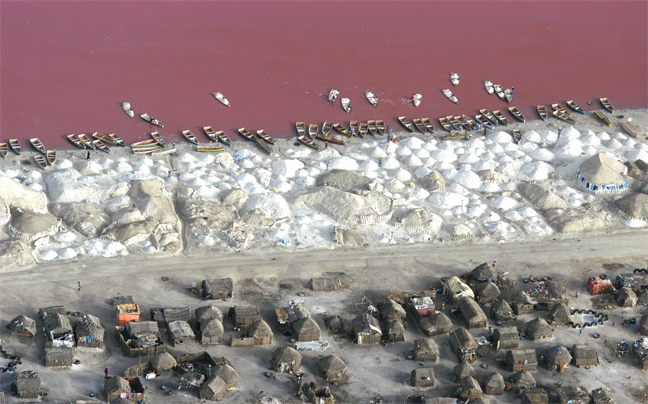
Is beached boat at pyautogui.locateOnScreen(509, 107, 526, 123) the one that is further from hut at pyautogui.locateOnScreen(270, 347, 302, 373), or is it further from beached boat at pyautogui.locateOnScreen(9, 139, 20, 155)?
beached boat at pyautogui.locateOnScreen(9, 139, 20, 155)

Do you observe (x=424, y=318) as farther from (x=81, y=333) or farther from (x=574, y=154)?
(x=574, y=154)

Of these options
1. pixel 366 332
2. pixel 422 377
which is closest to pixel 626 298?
pixel 422 377

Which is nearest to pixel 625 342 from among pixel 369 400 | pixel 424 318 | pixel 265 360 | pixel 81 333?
pixel 424 318

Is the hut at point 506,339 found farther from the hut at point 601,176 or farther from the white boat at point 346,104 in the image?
the white boat at point 346,104

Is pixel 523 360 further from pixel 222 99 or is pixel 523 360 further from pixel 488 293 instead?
pixel 222 99

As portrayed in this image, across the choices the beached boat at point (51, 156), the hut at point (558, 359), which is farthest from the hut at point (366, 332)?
the beached boat at point (51, 156)
